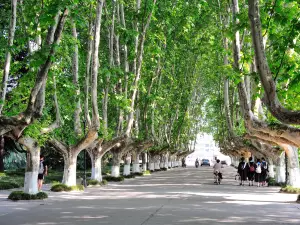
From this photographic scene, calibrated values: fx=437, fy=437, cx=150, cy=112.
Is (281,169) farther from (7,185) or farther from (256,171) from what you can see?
(7,185)

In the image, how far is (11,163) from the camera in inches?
2143

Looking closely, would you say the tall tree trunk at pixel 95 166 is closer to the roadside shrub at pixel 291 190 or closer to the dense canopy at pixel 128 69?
the dense canopy at pixel 128 69

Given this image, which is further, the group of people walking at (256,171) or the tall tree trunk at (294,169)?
the group of people walking at (256,171)

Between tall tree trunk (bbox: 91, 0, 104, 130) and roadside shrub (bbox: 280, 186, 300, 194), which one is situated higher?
tall tree trunk (bbox: 91, 0, 104, 130)

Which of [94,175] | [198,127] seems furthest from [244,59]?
[198,127]

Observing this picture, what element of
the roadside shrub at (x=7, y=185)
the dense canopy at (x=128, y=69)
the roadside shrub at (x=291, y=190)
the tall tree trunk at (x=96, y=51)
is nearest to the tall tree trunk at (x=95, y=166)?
the dense canopy at (x=128, y=69)

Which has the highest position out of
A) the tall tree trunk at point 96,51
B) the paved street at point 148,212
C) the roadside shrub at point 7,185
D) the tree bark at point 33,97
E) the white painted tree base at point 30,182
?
the tall tree trunk at point 96,51

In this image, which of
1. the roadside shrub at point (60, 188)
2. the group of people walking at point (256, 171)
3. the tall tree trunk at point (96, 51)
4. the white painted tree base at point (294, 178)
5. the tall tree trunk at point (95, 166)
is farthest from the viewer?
the group of people walking at point (256, 171)

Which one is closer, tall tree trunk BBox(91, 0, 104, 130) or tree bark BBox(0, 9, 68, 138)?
tree bark BBox(0, 9, 68, 138)

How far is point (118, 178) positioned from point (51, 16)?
20882 mm

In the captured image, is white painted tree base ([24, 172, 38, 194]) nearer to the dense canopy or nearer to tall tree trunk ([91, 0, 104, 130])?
the dense canopy

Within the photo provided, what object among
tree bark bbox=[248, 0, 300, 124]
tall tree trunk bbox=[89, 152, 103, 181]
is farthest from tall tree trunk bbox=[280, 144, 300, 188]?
tree bark bbox=[248, 0, 300, 124]

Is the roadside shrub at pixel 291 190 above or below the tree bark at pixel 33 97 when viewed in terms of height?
below

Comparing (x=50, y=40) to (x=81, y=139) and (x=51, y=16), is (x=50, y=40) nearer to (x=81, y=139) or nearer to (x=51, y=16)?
(x=51, y=16)
